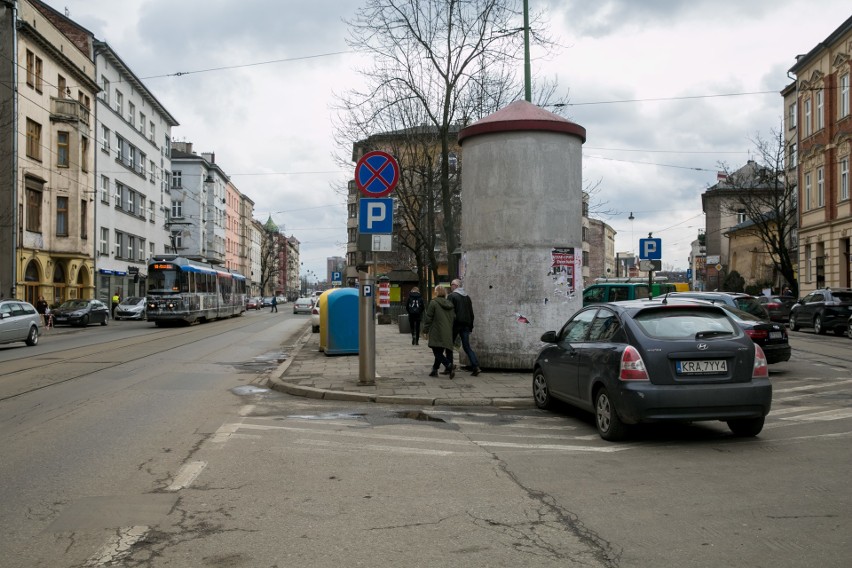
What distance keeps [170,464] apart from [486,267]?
8.00 m

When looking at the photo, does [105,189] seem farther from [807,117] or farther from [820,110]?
[820,110]

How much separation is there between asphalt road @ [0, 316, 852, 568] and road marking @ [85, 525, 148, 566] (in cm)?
2

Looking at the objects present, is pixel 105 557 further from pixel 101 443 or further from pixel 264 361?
pixel 264 361

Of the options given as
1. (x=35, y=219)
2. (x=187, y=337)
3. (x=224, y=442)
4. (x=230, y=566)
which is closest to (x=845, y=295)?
(x=187, y=337)

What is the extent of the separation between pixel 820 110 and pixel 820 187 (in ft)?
13.3

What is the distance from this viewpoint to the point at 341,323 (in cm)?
1780

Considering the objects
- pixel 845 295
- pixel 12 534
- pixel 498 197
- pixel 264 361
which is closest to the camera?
pixel 12 534

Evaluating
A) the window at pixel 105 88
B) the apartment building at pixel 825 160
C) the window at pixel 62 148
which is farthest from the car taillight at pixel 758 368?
the window at pixel 105 88

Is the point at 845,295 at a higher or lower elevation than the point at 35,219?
lower

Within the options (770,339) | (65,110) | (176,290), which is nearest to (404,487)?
(770,339)

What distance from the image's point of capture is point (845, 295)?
26609 mm

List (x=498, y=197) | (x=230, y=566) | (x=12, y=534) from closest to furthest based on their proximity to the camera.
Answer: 1. (x=230, y=566)
2. (x=12, y=534)
3. (x=498, y=197)

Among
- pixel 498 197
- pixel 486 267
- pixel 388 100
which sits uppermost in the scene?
pixel 388 100

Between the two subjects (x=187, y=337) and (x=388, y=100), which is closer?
(x=388, y=100)
